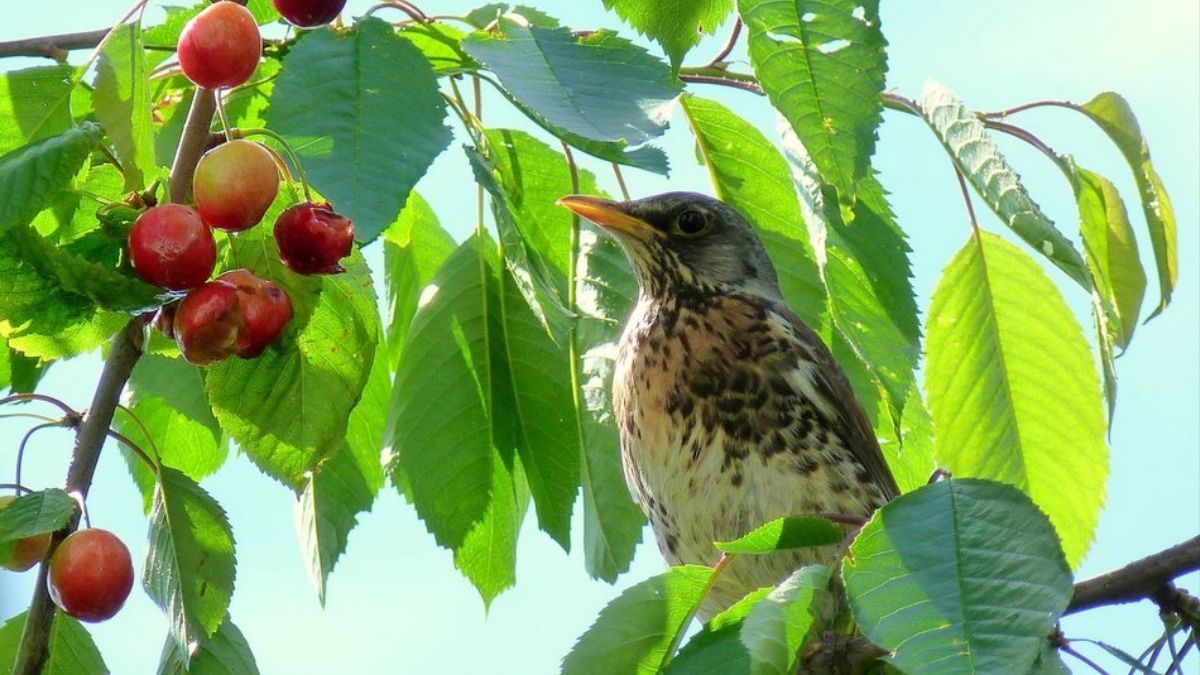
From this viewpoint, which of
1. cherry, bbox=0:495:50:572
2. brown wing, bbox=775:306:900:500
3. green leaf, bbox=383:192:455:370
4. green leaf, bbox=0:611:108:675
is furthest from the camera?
brown wing, bbox=775:306:900:500

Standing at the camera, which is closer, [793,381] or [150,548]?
[150,548]

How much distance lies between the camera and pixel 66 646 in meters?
2.35

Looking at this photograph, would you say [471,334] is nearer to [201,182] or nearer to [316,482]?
[316,482]

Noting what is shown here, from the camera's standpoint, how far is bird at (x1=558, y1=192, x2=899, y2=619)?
385 centimetres

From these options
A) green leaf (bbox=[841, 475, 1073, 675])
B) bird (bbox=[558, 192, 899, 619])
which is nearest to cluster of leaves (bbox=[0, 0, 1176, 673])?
green leaf (bbox=[841, 475, 1073, 675])

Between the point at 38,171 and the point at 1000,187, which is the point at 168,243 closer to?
the point at 38,171

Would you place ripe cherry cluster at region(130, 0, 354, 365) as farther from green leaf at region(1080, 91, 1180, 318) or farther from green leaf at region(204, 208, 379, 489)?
A: green leaf at region(1080, 91, 1180, 318)

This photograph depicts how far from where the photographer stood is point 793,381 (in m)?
4.05

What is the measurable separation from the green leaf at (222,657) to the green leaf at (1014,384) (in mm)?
1273

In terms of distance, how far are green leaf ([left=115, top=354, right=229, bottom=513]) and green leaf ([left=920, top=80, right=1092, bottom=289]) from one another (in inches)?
52.3

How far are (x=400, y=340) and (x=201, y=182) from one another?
45.3 inches

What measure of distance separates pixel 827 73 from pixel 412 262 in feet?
4.51

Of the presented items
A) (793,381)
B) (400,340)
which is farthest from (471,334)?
(793,381)

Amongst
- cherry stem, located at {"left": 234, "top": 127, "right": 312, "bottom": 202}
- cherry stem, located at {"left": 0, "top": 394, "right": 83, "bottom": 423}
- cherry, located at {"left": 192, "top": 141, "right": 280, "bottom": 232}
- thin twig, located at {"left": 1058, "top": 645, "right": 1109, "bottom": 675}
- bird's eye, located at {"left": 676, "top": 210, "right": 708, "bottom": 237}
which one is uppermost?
bird's eye, located at {"left": 676, "top": 210, "right": 708, "bottom": 237}
